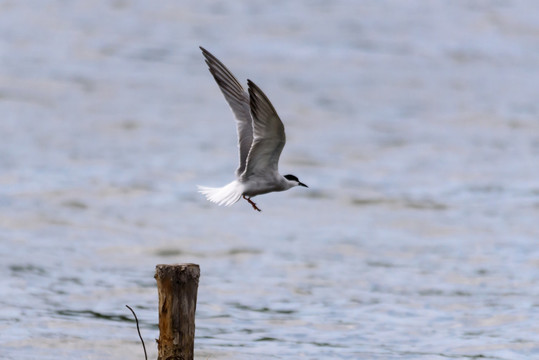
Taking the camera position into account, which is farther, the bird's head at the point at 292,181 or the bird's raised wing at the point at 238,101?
the bird's raised wing at the point at 238,101

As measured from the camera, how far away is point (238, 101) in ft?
32.1

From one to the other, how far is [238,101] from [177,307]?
8.01 feet

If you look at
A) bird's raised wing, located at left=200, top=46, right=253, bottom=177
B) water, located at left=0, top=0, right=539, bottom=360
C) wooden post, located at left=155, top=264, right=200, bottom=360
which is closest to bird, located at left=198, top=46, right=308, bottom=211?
bird's raised wing, located at left=200, top=46, right=253, bottom=177

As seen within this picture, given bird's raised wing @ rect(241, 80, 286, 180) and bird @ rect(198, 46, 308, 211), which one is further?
bird @ rect(198, 46, 308, 211)

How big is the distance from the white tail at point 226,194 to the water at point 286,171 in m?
7.14

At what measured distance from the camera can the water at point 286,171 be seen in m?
19.6

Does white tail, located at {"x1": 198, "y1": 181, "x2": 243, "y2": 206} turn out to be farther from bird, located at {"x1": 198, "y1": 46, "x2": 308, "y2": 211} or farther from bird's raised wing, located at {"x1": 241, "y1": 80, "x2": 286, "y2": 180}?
bird's raised wing, located at {"x1": 241, "y1": 80, "x2": 286, "y2": 180}

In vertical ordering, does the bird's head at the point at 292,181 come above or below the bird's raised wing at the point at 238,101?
below

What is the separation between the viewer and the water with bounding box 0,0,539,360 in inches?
771

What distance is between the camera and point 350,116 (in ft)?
128

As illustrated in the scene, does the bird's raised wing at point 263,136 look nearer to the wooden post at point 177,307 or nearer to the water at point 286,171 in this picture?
the wooden post at point 177,307

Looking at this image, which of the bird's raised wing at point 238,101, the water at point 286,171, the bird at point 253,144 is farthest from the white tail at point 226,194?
the water at point 286,171

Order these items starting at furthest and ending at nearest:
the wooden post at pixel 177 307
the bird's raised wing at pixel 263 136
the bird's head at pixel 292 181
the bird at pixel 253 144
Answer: the bird's head at pixel 292 181
the bird at pixel 253 144
the bird's raised wing at pixel 263 136
the wooden post at pixel 177 307

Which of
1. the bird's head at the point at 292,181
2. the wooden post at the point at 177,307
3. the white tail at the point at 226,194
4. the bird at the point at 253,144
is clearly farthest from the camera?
the bird's head at the point at 292,181
